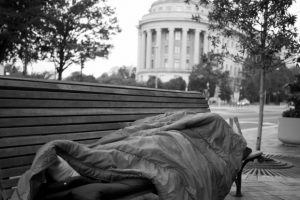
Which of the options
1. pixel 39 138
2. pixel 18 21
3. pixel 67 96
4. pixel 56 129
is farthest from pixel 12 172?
pixel 18 21

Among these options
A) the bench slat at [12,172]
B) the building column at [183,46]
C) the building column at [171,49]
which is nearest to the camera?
the bench slat at [12,172]

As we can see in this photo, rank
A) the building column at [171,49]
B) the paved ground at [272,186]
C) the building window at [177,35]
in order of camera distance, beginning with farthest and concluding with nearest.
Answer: the building window at [177,35]
the building column at [171,49]
the paved ground at [272,186]

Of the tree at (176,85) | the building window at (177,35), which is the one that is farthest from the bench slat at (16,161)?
the building window at (177,35)

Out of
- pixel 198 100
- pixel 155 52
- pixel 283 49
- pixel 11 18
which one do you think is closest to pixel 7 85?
pixel 198 100

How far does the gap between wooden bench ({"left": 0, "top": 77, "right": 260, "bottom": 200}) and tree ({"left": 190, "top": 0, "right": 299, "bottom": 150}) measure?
4022 millimetres

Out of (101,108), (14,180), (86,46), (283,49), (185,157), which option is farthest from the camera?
(86,46)

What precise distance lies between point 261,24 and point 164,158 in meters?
5.81

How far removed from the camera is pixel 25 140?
2.81m

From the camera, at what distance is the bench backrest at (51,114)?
272 cm

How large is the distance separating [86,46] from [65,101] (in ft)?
62.3

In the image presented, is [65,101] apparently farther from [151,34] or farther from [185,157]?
[151,34]

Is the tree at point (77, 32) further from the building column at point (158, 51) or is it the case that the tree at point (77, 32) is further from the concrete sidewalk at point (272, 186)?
the building column at point (158, 51)

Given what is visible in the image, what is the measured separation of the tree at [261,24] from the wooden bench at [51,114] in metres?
4.02

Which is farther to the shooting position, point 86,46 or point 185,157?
point 86,46
